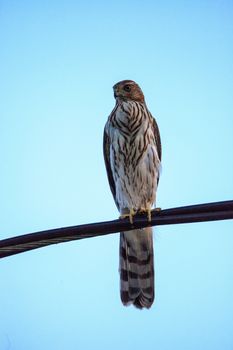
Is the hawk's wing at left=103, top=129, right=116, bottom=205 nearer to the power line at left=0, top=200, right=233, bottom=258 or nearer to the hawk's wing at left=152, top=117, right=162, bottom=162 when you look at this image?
the hawk's wing at left=152, top=117, right=162, bottom=162

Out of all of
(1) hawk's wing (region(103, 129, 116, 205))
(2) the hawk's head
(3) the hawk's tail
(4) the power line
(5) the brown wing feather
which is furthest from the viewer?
(2) the hawk's head

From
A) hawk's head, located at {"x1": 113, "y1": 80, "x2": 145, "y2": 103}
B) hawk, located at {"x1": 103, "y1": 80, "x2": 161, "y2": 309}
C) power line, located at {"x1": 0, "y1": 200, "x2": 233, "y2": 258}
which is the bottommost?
power line, located at {"x1": 0, "y1": 200, "x2": 233, "y2": 258}

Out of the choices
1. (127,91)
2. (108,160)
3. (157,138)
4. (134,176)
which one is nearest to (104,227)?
(134,176)

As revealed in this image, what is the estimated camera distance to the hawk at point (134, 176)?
5.82m

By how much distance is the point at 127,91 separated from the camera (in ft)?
21.3

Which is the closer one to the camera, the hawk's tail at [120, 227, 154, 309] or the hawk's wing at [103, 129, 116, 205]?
the hawk's tail at [120, 227, 154, 309]

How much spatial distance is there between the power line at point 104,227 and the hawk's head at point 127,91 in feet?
11.3

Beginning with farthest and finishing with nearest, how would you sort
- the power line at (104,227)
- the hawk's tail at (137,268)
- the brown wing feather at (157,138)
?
1. the brown wing feather at (157,138)
2. the hawk's tail at (137,268)
3. the power line at (104,227)

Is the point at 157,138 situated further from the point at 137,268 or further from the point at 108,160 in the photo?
the point at 137,268

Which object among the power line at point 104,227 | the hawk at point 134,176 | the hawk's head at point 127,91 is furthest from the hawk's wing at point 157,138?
the power line at point 104,227

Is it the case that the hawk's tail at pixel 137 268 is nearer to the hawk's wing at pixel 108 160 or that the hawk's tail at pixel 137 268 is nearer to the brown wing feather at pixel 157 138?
the hawk's wing at pixel 108 160

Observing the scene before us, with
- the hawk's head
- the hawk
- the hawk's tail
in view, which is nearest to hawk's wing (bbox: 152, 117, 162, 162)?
the hawk

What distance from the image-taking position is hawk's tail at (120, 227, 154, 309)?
5.75 m

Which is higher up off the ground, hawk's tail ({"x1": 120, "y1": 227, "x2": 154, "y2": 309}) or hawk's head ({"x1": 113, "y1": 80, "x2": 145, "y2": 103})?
hawk's head ({"x1": 113, "y1": 80, "x2": 145, "y2": 103})
